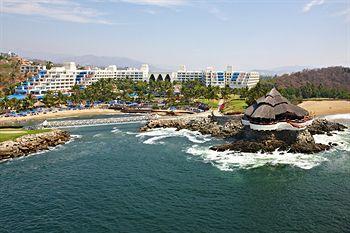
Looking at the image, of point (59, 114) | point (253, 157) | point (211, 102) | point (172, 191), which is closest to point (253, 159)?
point (253, 157)

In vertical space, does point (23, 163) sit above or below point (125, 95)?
below

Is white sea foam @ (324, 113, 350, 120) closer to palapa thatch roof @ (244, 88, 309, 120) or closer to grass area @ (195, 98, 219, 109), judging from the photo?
grass area @ (195, 98, 219, 109)

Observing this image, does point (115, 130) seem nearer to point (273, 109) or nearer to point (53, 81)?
point (273, 109)

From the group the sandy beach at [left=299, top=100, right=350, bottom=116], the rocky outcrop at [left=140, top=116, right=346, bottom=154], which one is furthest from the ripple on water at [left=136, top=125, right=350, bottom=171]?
the sandy beach at [left=299, top=100, right=350, bottom=116]

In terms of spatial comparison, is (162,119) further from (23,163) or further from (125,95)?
(125,95)

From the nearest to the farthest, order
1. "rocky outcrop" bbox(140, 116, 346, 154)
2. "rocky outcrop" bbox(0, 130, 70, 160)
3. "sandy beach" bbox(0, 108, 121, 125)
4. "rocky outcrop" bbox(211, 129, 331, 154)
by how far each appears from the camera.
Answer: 1. "rocky outcrop" bbox(0, 130, 70, 160)
2. "rocky outcrop" bbox(211, 129, 331, 154)
3. "rocky outcrop" bbox(140, 116, 346, 154)
4. "sandy beach" bbox(0, 108, 121, 125)

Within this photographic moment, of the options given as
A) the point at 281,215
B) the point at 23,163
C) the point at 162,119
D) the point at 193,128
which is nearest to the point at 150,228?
the point at 281,215

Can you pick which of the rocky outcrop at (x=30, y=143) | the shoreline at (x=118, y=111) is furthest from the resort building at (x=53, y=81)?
the rocky outcrop at (x=30, y=143)
